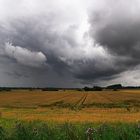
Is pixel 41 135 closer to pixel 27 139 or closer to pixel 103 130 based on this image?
pixel 27 139

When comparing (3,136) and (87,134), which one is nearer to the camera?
(87,134)

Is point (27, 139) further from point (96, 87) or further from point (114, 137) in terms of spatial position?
point (96, 87)

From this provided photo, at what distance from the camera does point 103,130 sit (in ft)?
A: 30.1

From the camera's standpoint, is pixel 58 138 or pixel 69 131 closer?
pixel 58 138

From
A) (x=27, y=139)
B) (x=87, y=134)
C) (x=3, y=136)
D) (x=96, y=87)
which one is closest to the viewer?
(x=87, y=134)

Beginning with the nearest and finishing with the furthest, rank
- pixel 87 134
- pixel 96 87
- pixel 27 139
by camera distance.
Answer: pixel 87 134, pixel 27 139, pixel 96 87

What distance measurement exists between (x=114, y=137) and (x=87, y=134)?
0.79 meters

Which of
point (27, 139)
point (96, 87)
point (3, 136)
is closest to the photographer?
point (27, 139)

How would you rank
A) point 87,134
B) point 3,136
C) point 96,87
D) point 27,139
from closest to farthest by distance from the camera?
point 87,134, point 27,139, point 3,136, point 96,87

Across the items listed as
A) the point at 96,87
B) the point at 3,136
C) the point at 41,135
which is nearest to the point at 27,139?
the point at 41,135

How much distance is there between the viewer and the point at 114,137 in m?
8.48

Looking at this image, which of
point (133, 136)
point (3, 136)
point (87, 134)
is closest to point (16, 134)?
point (3, 136)

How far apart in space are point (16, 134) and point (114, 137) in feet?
8.52

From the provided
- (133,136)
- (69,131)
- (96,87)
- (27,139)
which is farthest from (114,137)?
(96,87)
